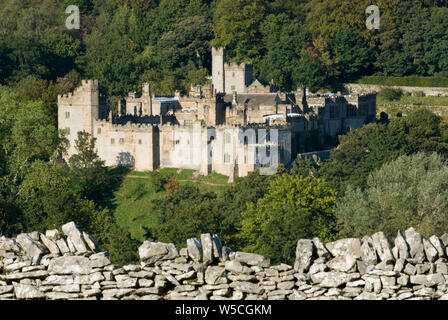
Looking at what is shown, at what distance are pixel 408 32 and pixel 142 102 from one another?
27.1 metres

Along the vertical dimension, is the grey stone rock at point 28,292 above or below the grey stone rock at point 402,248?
below

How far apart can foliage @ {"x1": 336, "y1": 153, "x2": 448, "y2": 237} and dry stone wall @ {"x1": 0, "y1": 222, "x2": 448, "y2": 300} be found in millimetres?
26436

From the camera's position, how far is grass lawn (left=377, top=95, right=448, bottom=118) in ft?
238

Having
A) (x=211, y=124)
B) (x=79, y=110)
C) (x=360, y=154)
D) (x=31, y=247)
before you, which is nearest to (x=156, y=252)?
(x=31, y=247)

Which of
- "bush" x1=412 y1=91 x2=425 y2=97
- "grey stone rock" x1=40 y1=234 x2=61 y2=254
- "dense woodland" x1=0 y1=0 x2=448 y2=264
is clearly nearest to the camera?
"grey stone rock" x1=40 y1=234 x2=61 y2=254

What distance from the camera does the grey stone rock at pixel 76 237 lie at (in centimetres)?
1262

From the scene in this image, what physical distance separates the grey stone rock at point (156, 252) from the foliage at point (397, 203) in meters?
26.8

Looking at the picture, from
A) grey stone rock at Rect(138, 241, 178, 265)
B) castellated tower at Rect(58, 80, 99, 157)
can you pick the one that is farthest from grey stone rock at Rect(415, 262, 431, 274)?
castellated tower at Rect(58, 80, 99, 157)

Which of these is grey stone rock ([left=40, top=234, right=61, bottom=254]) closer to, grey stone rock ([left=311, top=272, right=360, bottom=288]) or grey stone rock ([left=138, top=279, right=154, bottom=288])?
grey stone rock ([left=138, top=279, right=154, bottom=288])

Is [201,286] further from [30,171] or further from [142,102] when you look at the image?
[142,102]

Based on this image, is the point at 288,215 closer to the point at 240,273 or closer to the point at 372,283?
the point at 240,273

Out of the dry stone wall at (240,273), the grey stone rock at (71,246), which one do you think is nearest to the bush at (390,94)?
the dry stone wall at (240,273)

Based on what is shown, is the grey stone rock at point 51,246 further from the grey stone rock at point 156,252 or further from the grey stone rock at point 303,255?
the grey stone rock at point 303,255

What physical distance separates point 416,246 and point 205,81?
63.4m
